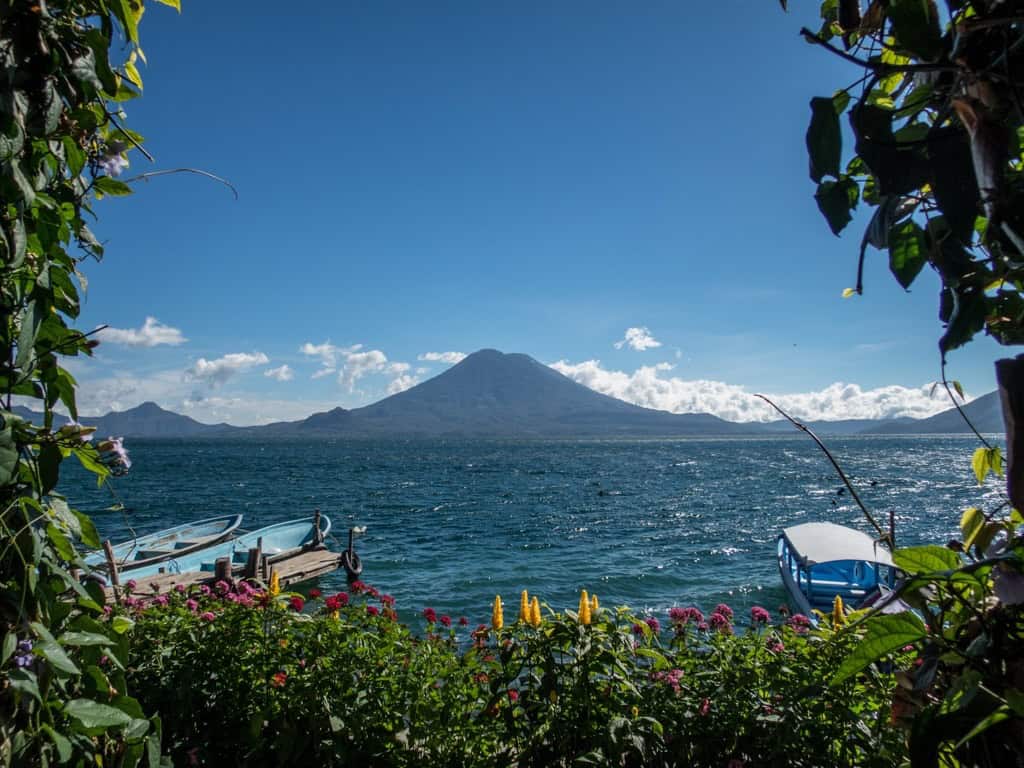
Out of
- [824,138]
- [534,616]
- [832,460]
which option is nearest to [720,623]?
[534,616]

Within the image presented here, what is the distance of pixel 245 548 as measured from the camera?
18.0 m

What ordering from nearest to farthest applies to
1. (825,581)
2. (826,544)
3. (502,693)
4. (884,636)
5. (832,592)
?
1. (884,636)
2. (502,693)
3. (832,592)
4. (826,544)
5. (825,581)

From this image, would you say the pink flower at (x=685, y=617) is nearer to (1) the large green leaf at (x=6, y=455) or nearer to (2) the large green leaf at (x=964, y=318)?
(2) the large green leaf at (x=964, y=318)

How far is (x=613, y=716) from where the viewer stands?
2484mm

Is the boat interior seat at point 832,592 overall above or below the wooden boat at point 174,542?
below

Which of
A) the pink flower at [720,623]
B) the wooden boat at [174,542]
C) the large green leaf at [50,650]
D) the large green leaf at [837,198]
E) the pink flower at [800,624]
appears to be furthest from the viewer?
the wooden boat at [174,542]

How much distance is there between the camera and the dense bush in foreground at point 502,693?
7.82 ft

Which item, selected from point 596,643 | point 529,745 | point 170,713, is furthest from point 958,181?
point 170,713

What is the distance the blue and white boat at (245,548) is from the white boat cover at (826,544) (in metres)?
14.0

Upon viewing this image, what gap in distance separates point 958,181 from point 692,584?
21.2 metres

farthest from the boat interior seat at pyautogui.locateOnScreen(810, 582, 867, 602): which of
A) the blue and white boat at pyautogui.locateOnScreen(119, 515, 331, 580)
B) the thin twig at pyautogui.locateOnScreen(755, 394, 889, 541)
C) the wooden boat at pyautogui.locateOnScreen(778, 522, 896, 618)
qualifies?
the thin twig at pyautogui.locateOnScreen(755, 394, 889, 541)

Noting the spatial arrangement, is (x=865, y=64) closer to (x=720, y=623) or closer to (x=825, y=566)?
(x=720, y=623)

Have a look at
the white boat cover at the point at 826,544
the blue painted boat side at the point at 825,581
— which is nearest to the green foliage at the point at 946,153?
the blue painted boat side at the point at 825,581

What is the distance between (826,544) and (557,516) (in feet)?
68.5
